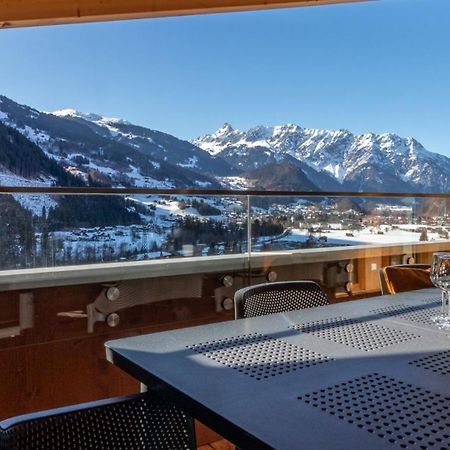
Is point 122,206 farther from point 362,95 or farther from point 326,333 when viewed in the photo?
point 362,95

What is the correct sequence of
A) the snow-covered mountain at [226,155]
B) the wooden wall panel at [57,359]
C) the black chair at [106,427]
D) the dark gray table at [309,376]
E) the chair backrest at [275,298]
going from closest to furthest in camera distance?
the dark gray table at [309,376]
the black chair at [106,427]
the chair backrest at [275,298]
the wooden wall panel at [57,359]
the snow-covered mountain at [226,155]

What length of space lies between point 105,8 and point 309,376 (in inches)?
138

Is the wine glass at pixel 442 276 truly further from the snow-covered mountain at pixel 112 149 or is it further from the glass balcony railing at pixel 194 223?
the snow-covered mountain at pixel 112 149

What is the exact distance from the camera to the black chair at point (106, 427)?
41.3 inches

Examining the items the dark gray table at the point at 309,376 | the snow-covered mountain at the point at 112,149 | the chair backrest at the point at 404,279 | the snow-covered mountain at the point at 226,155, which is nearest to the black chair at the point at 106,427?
the dark gray table at the point at 309,376

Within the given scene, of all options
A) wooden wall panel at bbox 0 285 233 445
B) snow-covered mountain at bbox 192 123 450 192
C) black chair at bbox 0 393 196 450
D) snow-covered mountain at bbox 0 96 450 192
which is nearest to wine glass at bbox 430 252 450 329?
black chair at bbox 0 393 196 450

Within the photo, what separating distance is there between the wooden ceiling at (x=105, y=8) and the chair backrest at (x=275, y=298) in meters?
2.70

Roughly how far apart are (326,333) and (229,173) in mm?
8987

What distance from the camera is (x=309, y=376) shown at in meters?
1.11

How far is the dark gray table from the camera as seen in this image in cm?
85

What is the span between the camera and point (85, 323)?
2.84m

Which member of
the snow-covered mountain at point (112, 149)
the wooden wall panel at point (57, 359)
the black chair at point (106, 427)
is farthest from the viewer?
the snow-covered mountain at point (112, 149)

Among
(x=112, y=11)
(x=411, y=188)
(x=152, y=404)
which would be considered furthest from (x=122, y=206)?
(x=411, y=188)

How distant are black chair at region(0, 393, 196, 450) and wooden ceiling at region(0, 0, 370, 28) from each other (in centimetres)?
327
